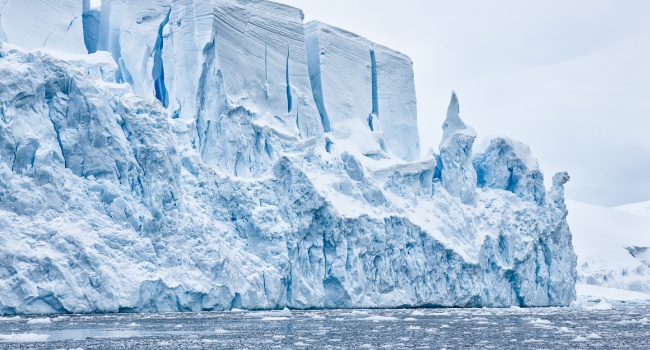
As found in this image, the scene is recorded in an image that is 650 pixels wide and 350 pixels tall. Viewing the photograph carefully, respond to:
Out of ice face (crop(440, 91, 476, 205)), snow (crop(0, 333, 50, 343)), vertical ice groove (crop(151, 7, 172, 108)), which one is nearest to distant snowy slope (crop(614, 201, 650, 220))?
ice face (crop(440, 91, 476, 205))

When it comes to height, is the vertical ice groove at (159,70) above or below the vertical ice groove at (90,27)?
below


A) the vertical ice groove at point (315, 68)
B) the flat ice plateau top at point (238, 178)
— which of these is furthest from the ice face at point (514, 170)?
the vertical ice groove at point (315, 68)

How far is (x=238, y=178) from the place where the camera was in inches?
1186

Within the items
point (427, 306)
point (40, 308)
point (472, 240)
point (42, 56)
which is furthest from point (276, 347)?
point (472, 240)

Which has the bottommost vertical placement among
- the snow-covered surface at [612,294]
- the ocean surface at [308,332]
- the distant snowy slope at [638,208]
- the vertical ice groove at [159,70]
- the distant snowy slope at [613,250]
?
the ocean surface at [308,332]

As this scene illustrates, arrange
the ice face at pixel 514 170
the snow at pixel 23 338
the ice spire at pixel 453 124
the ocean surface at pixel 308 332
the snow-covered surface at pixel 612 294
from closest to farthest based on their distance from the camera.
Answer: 1. the snow at pixel 23 338
2. the ocean surface at pixel 308 332
3. the ice face at pixel 514 170
4. the ice spire at pixel 453 124
5. the snow-covered surface at pixel 612 294

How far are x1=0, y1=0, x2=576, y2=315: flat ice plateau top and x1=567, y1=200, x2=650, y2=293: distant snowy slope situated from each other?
1884 centimetres

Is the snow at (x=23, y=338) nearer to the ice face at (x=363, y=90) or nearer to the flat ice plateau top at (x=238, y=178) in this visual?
the flat ice plateau top at (x=238, y=178)

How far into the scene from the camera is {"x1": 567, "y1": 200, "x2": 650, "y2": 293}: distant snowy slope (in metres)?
56.0

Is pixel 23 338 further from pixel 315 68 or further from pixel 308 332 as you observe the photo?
pixel 315 68

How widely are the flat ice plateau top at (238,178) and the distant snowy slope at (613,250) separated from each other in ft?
61.8

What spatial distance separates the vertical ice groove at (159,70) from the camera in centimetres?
3369

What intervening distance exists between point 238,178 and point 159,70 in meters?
6.56

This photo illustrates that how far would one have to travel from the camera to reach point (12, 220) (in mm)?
23859
